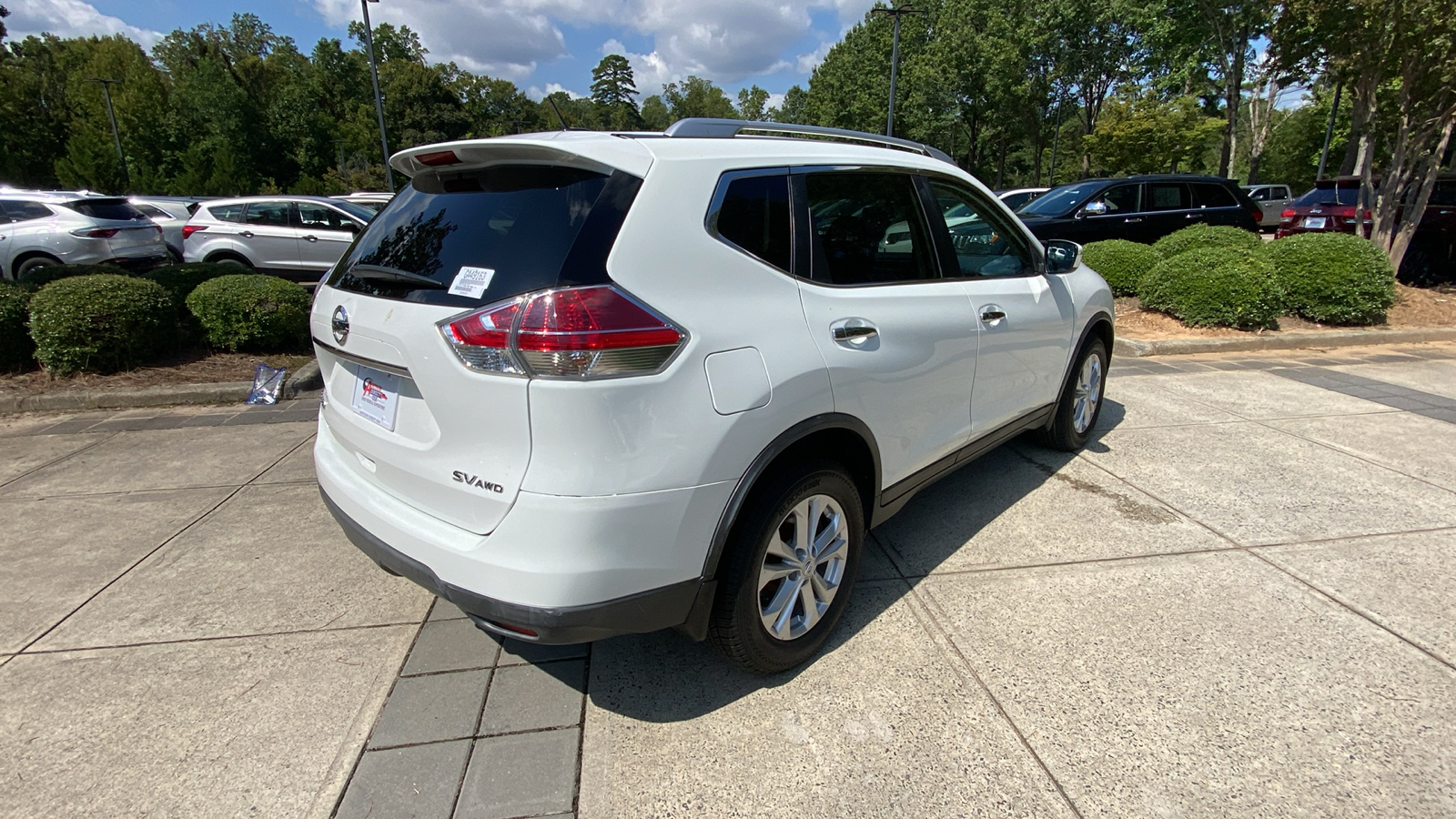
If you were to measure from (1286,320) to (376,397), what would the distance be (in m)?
9.78

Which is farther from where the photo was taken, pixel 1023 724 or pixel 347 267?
pixel 347 267

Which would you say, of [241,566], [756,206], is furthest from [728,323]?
[241,566]

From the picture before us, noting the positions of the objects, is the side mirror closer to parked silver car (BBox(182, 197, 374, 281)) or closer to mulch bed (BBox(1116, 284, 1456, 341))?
mulch bed (BBox(1116, 284, 1456, 341))

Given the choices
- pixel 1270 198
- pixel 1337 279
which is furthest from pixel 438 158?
pixel 1270 198

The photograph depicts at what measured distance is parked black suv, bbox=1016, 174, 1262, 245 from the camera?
1076 centimetres

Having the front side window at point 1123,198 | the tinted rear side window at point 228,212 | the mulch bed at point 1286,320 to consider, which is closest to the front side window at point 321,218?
the tinted rear side window at point 228,212

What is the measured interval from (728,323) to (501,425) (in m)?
0.68

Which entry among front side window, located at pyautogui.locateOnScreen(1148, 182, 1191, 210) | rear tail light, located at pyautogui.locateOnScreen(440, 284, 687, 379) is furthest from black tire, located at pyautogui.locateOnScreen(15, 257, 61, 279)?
front side window, located at pyautogui.locateOnScreen(1148, 182, 1191, 210)

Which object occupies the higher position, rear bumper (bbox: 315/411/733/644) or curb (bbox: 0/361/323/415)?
rear bumper (bbox: 315/411/733/644)

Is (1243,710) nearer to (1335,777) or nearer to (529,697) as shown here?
(1335,777)

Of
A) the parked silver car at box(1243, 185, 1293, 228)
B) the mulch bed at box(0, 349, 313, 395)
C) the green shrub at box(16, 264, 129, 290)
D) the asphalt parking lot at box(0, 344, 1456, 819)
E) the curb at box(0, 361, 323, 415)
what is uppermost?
the parked silver car at box(1243, 185, 1293, 228)

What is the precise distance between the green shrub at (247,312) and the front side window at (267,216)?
5.56 metres

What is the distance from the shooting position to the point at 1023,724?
2.30m

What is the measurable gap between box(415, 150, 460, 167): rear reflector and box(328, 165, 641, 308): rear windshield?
0.05 metres
